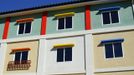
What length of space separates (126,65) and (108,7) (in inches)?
175

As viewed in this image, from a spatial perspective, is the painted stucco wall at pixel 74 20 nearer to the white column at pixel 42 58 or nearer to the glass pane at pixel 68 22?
the glass pane at pixel 68 22

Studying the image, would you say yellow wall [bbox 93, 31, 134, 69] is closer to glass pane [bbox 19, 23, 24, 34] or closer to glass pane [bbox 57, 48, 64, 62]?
glass pane [bbox 57, 48, 64, 62]

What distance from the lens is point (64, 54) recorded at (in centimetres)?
1686

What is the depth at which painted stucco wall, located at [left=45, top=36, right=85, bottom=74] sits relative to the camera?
53.1 ft

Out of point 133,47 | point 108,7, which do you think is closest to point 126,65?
point 133,47

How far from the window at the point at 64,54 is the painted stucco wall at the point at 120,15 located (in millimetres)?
2374

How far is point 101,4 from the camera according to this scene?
17609 millimetres

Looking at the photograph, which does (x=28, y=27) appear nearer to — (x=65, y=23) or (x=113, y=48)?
(x=65, y=23)

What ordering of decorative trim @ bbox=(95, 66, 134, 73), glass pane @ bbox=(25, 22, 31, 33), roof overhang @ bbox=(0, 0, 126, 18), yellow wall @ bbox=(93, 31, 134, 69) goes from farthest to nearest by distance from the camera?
glass pane @ bbox=(25, 22, 31, 33) < roof overhang @ bbox=(0, 0, 126, 18) < yellow wall @ bbox=(93, 31, 134, 69) < decorative trim @ bbox=(95, 66, 134, 73)

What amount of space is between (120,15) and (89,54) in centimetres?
346

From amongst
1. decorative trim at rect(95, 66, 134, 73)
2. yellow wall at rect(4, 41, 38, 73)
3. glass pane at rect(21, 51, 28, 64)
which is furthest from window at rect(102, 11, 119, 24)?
glass pane at rect(21, 51, 28, 64)

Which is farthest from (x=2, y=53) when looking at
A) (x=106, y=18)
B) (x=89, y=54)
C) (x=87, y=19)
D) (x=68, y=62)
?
(x=106, y=18)

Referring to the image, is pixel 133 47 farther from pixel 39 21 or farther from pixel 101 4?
pixel 39 21

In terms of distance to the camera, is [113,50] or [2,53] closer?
[113,50]
